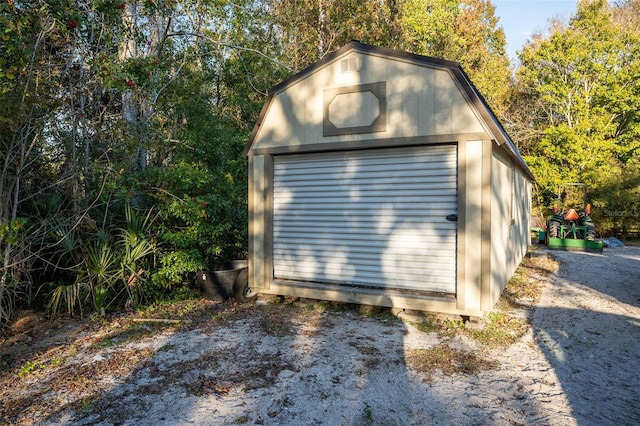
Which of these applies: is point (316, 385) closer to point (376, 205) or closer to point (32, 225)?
point (376, 205)

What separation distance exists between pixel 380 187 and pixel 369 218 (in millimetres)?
433

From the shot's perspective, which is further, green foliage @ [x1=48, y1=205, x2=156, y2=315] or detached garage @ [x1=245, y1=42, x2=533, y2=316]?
green foliage @ [x1=48, y1=205, x2=156, y2=315]

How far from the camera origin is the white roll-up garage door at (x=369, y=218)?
512 cm

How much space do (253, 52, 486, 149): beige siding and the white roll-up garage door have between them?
26 cm

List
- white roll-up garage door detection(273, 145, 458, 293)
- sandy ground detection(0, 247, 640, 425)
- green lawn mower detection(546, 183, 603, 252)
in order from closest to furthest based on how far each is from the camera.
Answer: sandy ground detection(0, 247, 640, 425) → white roll-up garage door detection(273, 145, 458, 293) → green lawn mower detection(546, 183, 603, 252)

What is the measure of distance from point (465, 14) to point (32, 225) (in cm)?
2281

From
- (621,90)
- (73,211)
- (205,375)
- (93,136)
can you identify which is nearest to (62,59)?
(93,136)

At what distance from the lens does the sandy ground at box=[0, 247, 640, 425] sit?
300cm

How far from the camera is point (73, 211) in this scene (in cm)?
566

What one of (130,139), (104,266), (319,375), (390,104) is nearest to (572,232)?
(390,104)

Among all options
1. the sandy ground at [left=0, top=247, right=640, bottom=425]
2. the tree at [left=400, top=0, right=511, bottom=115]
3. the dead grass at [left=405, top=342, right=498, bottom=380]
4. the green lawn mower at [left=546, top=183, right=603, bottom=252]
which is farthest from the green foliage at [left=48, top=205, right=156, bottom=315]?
the tree at [left=400, top=0, right=511, bottom=115]

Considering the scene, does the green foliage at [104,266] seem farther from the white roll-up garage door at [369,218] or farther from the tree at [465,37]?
the tree at [465,37]

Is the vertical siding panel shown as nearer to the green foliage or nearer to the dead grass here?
the dead grass

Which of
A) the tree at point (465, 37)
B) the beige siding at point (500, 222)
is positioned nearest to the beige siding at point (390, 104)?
the beige siding at point (500, 222)
